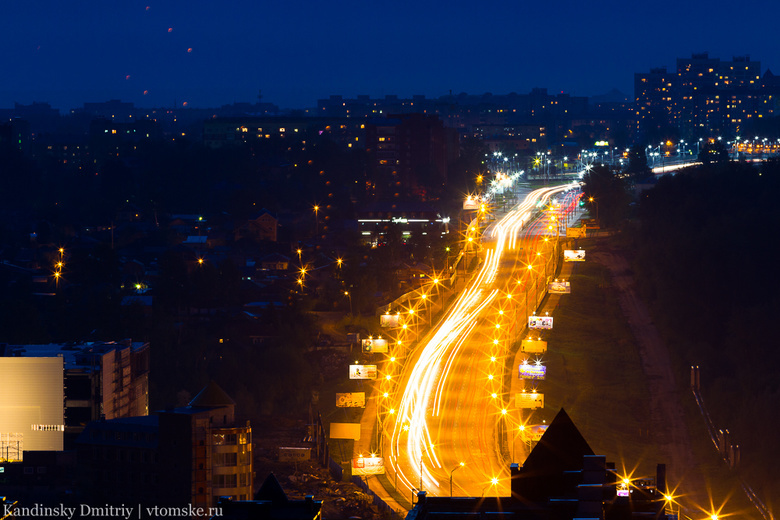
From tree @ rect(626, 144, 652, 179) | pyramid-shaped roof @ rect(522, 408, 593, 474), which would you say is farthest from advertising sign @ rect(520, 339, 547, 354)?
tree @ rect(626, 144, 652, 179)

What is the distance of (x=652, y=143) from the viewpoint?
98.1 m

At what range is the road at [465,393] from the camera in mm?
21047

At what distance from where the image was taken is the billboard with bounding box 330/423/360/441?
2338 cm

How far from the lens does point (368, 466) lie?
68.6ft

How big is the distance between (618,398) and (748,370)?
3.42 meters

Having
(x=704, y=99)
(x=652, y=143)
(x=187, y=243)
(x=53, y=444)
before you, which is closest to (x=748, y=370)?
(x=53, y=444)

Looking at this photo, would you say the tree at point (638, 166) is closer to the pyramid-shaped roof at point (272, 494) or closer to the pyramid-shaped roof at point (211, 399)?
the pyramid-shaped roof at point (211, 399)

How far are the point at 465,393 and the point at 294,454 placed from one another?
5724 millimetres

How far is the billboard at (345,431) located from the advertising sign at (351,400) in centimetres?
234

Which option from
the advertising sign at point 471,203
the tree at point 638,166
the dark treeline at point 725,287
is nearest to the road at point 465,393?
the dark treeline at point 725,287

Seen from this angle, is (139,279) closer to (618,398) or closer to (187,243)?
(187,243)

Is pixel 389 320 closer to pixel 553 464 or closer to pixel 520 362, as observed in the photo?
pixel 520 362

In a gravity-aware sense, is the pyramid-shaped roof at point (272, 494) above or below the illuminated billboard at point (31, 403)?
above

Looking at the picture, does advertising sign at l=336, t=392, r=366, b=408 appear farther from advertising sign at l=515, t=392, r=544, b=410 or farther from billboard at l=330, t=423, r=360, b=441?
advertising sign at l=515, t=392, r=544, b=410
